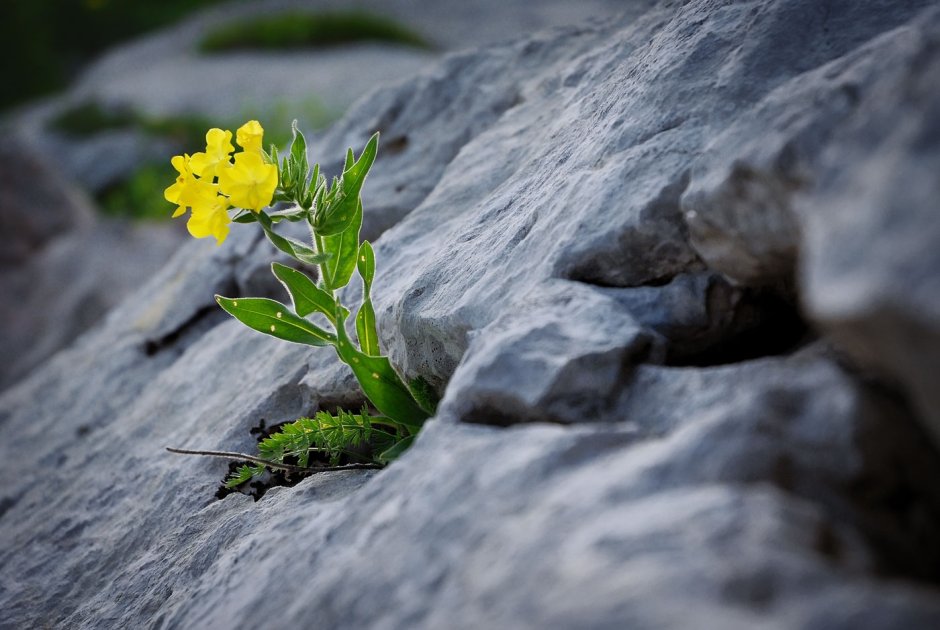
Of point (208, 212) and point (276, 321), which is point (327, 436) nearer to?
point (276, 321)

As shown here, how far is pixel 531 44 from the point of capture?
325 cm

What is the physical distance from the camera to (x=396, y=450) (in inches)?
67.0

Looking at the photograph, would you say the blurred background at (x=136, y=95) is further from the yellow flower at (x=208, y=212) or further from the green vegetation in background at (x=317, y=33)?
the yellow flower at (x=208, y=212)

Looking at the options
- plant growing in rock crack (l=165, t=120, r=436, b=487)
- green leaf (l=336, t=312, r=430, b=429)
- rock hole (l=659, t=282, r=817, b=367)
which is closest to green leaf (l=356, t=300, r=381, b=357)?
plant growing in rock crack (l=165, t=120, r=436, b=487)

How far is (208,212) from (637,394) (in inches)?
34.1

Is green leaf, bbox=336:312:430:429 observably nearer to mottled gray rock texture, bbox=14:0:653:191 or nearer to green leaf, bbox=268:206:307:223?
green leaf, bbox=268:206:307:223

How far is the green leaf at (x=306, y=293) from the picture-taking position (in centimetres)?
180

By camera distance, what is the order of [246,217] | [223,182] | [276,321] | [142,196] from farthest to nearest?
[142,196]
[276,321]
[246,217]
[223,182]

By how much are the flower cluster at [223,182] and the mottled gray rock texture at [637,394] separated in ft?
1.27

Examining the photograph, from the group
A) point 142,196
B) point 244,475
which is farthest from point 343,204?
point 142,196

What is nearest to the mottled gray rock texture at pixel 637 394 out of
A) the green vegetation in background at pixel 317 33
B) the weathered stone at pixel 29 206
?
the weathered stone at pixel 29 206

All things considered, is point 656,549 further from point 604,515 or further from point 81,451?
point 81,451

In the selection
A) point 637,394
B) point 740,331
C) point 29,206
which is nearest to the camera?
point 637,394

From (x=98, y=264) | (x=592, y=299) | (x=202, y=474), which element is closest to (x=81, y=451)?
(x=202, y=474)
